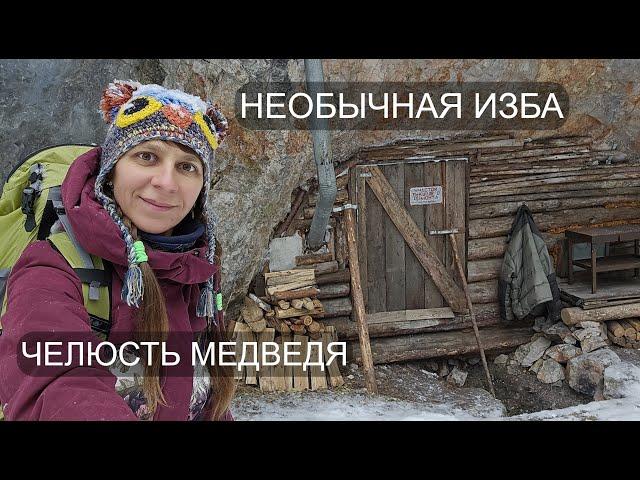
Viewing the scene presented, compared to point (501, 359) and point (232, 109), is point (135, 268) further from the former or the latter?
point (501, 359)

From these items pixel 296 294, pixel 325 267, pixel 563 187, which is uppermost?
pixel 563 187

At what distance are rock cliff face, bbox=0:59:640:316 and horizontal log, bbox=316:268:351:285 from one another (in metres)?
0.81

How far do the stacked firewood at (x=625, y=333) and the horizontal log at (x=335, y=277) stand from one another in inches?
123

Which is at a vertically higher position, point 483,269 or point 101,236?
point 101,236

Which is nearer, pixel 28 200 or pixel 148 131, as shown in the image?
pixel 148 131

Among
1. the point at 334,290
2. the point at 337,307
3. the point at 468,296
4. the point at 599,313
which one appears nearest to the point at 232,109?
the point at 334,290

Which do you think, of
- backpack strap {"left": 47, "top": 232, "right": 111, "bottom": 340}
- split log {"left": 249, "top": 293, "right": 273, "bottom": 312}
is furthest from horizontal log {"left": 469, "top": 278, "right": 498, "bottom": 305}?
backpack strap {"left": 47, "top": 232, "right": 111, "bottom": 340}

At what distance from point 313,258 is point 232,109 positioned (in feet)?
6.93

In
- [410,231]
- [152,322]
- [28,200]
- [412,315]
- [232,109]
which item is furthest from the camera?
[412,315]

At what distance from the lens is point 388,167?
7184mm

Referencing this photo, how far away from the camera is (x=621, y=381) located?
19.7ft

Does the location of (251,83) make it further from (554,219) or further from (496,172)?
(554,219)

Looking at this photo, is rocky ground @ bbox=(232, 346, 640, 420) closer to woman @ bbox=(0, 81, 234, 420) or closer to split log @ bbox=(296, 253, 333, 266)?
split log @ bbox=(296, 253, 333, 266)

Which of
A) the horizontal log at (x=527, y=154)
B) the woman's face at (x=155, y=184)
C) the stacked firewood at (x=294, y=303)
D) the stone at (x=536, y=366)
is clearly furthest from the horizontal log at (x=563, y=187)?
the woman's face at (x=155, y=184)
